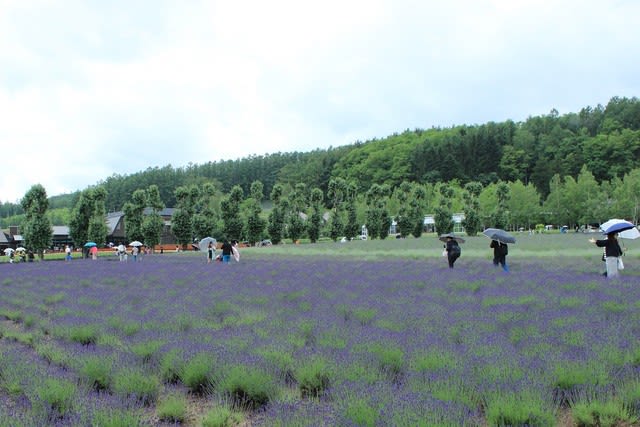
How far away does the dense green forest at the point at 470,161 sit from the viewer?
117 m

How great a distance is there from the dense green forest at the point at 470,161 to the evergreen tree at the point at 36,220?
222 ft

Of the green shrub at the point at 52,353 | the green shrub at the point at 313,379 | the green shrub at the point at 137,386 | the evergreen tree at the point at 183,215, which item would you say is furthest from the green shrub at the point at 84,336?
the evergreen tree at the point at 183,215

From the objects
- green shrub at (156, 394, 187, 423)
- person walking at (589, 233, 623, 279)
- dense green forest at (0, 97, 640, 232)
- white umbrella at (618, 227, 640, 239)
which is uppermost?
dense green forest at (0, 97, 640, 232)

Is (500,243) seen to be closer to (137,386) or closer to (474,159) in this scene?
(137,386)

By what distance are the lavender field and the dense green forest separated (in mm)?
98903

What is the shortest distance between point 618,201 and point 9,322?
89.6 m

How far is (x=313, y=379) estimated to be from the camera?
6.22 m

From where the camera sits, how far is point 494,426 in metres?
4.59

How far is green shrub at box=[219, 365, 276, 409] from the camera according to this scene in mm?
5891

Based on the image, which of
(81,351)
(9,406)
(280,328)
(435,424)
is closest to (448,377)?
(435,424)

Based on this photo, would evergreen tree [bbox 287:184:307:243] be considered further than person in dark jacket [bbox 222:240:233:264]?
Yes

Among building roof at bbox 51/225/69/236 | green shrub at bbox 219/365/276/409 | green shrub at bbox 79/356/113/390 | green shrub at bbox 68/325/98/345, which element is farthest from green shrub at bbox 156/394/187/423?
building roof at bbox 51/225/69/236

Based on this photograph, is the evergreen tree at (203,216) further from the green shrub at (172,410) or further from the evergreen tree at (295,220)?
the green shrub at (172,410)

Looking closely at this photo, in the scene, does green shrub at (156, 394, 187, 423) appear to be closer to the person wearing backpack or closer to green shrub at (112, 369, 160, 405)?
green shrub at (112, 369, 160, 405)
